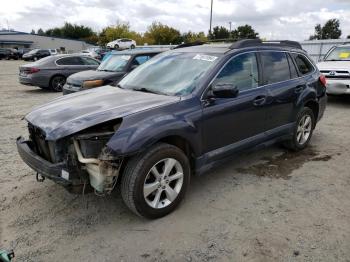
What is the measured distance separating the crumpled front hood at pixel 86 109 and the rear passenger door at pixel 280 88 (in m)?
1.62

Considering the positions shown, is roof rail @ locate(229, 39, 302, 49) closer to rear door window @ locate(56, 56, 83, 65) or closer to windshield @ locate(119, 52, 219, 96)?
windshield @ locate(119, 52, 219, 96)

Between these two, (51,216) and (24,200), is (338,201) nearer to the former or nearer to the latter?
(51,216)

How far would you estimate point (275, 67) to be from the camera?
4812 mm

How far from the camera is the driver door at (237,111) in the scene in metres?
3.83

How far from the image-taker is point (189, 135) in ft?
11.8

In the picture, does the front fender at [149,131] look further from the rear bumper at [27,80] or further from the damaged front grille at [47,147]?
the rear bumper at [27,80]

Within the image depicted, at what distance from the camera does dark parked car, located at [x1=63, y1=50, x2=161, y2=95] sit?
914 centimetres

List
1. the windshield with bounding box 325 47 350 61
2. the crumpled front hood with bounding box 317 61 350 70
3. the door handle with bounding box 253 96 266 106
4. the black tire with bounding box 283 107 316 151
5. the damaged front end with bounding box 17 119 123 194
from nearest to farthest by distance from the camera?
the damaged front end with bounding box 17 119 123 194
the door handle with bounding box 253 96 266 106
the black tire with bounding box 283 107 316 151
the crumpled front hood with bounding box 317 61 350 70
the windshield with bounding box 325 47 350 61

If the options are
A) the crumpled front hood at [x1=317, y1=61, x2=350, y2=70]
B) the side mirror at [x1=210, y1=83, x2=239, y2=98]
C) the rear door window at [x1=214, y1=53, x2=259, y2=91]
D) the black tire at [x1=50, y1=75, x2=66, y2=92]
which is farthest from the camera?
the black tire at [x1=50, y1=75, x2=66, y2=92]

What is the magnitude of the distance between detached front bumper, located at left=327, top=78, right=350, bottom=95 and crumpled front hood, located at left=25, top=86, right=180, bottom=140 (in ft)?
23.8

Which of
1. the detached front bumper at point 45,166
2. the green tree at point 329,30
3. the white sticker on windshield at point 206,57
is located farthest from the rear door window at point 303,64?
the green tree at point 329,30

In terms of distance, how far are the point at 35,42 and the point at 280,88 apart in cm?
8321

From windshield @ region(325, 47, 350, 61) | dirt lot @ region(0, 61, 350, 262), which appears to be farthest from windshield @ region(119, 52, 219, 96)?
windshield @ region(325, 47, 350, 61)

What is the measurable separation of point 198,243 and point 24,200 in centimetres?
213
